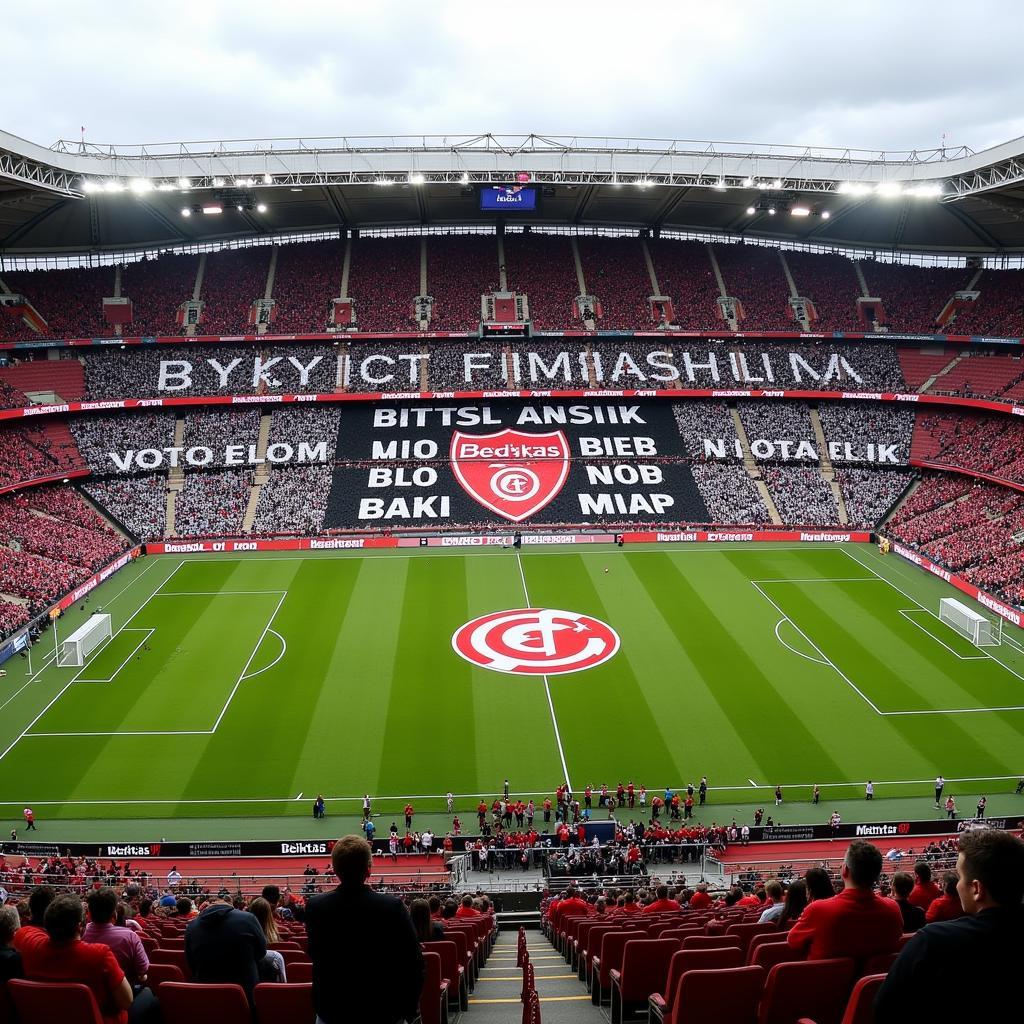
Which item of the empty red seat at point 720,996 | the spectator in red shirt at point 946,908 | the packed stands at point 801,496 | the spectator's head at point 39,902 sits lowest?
the empty red seat at point 720,996

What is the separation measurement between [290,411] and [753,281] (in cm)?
3947

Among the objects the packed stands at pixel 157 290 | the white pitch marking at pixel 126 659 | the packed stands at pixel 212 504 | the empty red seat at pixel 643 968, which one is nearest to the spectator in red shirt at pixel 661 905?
the empty red seat at pixel 643 968

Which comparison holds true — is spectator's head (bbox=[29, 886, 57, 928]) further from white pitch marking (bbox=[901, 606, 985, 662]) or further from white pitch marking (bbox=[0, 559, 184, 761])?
white pitch marking (bbox=[901, 606, 985, 662])

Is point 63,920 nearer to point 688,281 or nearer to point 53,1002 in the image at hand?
point 53,1002

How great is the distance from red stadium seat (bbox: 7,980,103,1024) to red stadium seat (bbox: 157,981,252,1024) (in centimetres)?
49

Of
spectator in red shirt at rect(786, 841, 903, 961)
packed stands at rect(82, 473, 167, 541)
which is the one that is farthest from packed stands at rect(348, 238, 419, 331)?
spectator in red shirt at rect(786, 841, 903, 961)

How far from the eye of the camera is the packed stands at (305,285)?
217ft

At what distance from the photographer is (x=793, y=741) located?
1206 inches

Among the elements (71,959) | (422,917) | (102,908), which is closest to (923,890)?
(422,917)

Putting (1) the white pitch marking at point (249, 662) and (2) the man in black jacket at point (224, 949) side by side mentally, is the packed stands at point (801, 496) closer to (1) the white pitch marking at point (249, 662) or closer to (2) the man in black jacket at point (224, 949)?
(1) the white pitch marking at point (249, 662)

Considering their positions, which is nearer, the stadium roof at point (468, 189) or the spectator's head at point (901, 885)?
the spectator's head at point (901, 885)

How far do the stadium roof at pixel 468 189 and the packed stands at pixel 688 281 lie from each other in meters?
3.96

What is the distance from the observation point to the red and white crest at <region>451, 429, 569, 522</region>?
57031mm

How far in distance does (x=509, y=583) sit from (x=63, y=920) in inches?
1639
